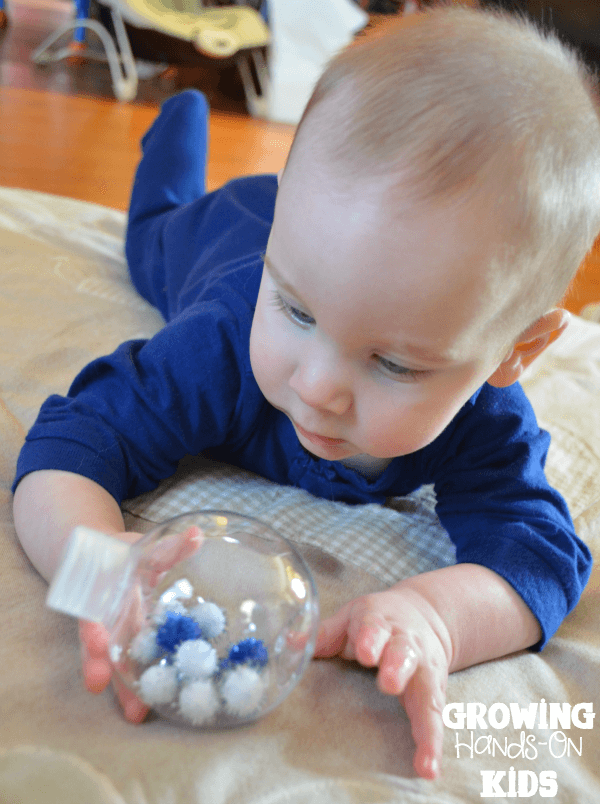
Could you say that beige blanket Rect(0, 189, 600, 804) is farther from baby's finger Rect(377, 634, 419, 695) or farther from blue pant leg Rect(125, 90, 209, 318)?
blue pant leg Rect(125, 90, 209, 318)

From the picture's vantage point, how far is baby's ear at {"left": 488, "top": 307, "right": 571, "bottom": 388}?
578 millimetres

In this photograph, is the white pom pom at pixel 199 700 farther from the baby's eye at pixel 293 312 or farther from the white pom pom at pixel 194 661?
the baby's eye at pixel 293 312

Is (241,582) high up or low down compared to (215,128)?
up

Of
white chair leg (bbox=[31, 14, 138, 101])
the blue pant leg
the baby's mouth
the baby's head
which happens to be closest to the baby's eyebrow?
the baby's head

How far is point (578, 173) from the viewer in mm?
494

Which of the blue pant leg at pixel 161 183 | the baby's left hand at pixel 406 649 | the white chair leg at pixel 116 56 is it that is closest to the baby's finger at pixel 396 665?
the baby's left hand at pixel 406 649

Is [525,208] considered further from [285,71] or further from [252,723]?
[285,71]

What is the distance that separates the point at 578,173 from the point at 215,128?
8.16 feet

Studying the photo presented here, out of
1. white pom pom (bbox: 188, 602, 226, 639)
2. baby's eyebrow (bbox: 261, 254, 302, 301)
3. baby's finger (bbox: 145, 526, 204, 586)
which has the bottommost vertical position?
white pom pom (bbox: 188, 602, 226, 639)

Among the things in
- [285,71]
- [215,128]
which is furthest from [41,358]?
[285,71]

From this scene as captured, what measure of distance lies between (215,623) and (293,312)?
0.68ft

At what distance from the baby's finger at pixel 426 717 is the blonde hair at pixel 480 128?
0.83 ft

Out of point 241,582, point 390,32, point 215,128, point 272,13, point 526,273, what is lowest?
point 215,128

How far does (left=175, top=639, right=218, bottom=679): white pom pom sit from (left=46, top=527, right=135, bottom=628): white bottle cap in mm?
48
